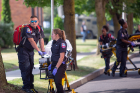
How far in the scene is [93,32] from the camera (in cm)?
3656

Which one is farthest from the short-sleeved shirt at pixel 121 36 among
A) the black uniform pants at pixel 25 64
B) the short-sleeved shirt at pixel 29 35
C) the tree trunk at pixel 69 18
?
the black uniform pants at pixel 25 64

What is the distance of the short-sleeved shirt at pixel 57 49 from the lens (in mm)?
5469

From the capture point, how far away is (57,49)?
555 cm

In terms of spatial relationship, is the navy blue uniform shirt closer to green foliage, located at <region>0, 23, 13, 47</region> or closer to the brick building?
green foliage, located at <region>0, 23, 13, 47</region>

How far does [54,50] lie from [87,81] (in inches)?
150

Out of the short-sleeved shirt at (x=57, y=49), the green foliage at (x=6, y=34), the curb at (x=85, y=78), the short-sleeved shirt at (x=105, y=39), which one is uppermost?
the short-sleeved shirt at (x=57, y=49)

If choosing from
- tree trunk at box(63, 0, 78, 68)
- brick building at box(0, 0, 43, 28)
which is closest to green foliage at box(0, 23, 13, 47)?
tree trunk at box(63, 0, 78, 68)

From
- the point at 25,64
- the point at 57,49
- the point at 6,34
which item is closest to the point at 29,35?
the point at 25,64

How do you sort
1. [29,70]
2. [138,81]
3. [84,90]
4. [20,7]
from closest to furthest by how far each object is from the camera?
[29,70] < [84,90] < [138,81] < [20,7]

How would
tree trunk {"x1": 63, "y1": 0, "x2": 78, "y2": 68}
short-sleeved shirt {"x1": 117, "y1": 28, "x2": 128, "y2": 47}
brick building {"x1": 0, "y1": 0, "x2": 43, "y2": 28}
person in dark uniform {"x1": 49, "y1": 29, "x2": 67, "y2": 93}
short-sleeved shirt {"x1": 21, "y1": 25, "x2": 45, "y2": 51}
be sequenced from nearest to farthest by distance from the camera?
person in dark uniform {"x1": 49, "y1": 29, "x2": 67, "y2": 93} → short-sleeved shirt {"x1": 21, "y1": 25, "x2": 45, "y2": 51} → short-sleeved shirt {"x1": 117, "y1": 28, "x2": 128, "y2": 47} → tree trunk {"x1": 63, "y1": 0, "x2": 78, "y2": 68} → brick building {"x1": 0, "y1": 0, "x2": 43, "y2": 28}

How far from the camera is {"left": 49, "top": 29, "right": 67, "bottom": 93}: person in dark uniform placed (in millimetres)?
5448

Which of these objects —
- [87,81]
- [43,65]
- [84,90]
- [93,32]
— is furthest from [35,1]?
[93,32]

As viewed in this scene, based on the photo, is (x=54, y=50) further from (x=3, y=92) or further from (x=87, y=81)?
(x=87, y=81)

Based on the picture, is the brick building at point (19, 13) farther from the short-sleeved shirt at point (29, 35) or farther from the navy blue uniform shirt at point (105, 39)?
the short-sleeved shirt at point (29, 35)
